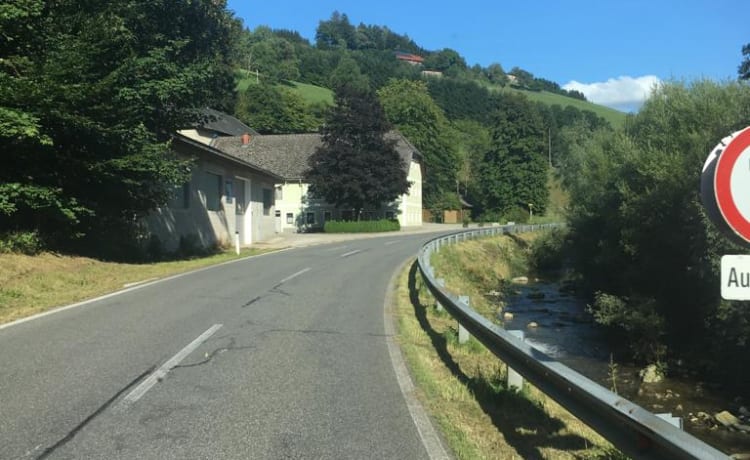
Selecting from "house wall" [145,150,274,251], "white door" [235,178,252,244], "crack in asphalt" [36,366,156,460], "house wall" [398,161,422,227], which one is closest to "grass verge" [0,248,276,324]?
"crack in asphalt" [36,366,156,460]

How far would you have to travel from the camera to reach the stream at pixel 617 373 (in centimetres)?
1059

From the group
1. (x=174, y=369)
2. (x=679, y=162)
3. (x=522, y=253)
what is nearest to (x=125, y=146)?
(x=174, y=369)

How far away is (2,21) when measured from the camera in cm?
1405

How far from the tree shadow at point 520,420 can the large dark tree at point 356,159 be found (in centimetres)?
4614

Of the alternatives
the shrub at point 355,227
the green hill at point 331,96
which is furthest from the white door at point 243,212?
the green hill at point 331,96

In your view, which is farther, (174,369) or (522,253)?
(522,253)

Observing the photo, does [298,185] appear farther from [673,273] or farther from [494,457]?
[494,457]

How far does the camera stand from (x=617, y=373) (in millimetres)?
14492

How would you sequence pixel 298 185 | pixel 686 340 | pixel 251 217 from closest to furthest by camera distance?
1. pixel 686 340
2. pixel 251 217
3. pixel 298 185

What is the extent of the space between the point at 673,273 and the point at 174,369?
1367cm

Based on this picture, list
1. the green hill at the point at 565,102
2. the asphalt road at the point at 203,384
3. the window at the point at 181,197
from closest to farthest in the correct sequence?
the asphalt road at the point at 203,384 < the window at the point at 181,197 < the green hill at the point at 565,102

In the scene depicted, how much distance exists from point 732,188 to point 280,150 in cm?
6761

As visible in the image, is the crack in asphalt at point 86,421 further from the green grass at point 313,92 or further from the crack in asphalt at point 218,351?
the green grass at point 313,92

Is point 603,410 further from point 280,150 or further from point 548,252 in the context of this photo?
point 280,150
